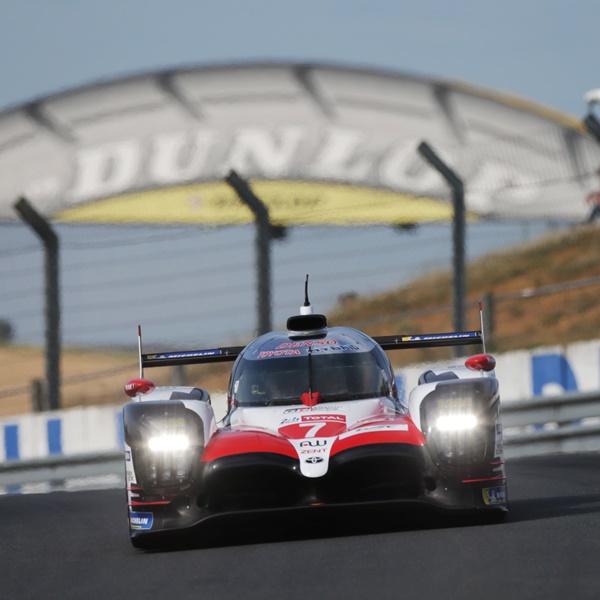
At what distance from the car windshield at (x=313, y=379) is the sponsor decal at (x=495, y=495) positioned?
1.09 meters

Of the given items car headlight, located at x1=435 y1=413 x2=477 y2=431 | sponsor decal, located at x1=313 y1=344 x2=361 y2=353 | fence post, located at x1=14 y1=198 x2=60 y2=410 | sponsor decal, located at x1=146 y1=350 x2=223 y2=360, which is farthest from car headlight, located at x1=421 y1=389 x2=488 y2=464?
fence post, located at x1=14 y1=198 x2=60 y2=410

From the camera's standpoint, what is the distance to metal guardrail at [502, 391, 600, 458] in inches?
515

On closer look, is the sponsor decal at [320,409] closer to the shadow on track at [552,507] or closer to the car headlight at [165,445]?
the car headlight at [165,445]

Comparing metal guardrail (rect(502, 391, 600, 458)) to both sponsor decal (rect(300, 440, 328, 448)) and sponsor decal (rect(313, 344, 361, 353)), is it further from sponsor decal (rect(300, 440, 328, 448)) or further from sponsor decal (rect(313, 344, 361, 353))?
sponsor decal (rect(300, 440, 328, 448))

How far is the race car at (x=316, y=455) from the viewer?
767cm

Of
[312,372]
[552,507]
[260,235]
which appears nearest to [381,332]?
[260,235]

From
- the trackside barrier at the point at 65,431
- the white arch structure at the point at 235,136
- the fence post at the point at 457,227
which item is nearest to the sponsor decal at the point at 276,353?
the fence post at the point at 457,227

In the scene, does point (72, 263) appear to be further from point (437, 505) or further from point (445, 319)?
point (445, 319)

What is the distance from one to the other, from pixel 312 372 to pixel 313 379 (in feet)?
0.14

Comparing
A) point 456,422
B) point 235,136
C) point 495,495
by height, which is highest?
point 235,136

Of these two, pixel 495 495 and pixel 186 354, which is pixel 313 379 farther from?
pixel 495 495

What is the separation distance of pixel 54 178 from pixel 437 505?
34.8 meters

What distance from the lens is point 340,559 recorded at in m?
6.74

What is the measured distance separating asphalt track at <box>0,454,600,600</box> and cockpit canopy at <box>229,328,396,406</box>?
763 mm
